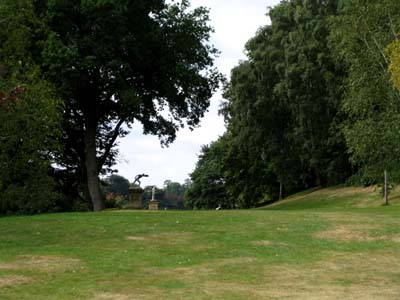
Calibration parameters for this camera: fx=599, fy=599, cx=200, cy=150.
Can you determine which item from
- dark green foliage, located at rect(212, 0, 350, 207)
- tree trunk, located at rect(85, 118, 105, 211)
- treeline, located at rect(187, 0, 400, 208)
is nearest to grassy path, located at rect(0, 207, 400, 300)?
treeline, located at rect(187, 0, 400, 208)

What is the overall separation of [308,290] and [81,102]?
26.6m

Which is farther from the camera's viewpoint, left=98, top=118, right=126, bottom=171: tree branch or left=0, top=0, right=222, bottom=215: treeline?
left=98, top=118, right=126, bottom=171: tree branch

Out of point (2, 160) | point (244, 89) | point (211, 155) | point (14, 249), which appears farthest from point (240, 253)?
point (211, 155)

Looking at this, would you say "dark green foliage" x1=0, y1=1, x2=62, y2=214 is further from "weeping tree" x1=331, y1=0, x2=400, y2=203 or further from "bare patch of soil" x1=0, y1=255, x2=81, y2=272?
"weeping tree" x1=331, y1=0, x2=400, y2=203

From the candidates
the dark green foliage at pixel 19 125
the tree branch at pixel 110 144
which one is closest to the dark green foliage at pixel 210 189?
the tree branch at pixel 110 144

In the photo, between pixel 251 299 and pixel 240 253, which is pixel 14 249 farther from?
pixel 251 299

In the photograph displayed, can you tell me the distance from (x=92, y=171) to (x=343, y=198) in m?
17.8

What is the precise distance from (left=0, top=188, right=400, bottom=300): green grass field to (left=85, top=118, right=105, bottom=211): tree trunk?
13.8 m

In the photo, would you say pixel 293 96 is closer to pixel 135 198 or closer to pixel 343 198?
pixel 343 198

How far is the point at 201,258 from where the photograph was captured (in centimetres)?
1369

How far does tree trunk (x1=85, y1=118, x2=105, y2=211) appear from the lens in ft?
114

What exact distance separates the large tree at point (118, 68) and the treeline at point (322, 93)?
840 cm

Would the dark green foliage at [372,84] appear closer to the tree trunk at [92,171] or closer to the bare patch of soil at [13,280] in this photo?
the tree trunk at [92,171]

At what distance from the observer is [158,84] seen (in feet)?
116
